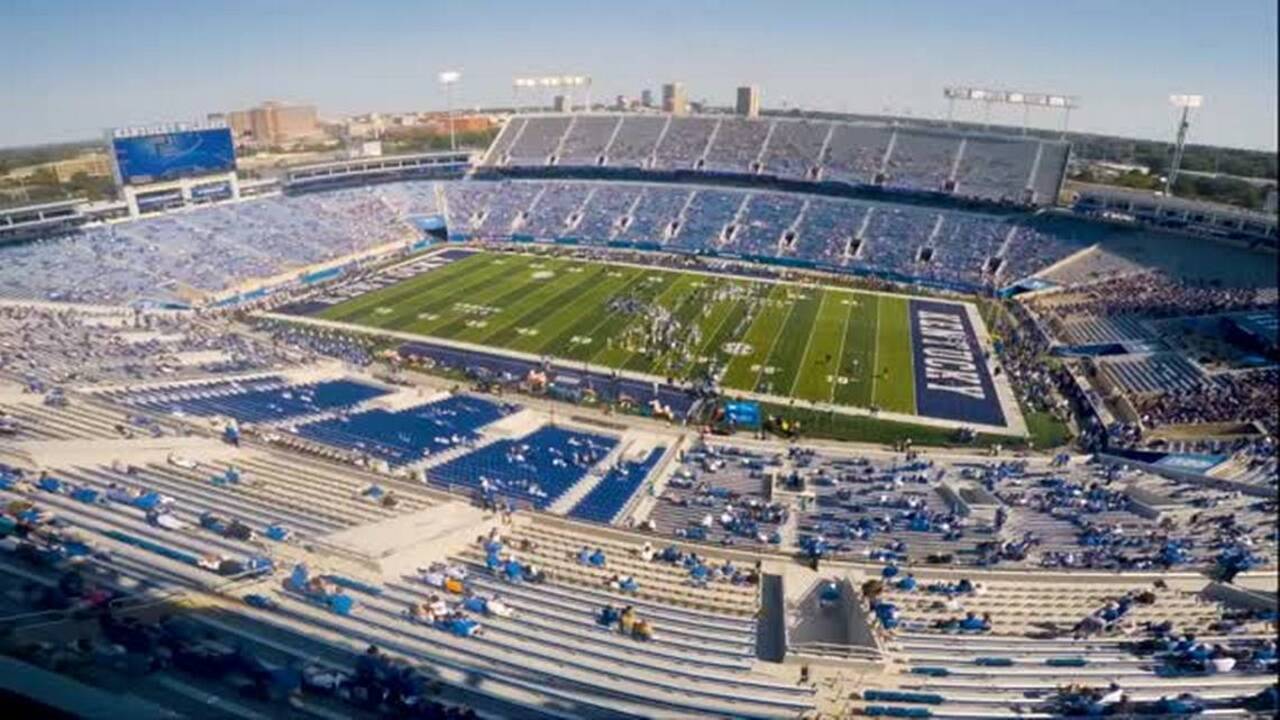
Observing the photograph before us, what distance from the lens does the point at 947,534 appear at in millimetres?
26516

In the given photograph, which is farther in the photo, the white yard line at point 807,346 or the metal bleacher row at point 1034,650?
the white yard line at point 807,346

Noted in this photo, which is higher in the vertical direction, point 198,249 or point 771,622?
point 198,249

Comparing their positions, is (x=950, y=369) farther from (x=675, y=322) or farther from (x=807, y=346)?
(x=675, y=322)

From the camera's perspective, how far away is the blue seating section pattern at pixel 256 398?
32.5 metres

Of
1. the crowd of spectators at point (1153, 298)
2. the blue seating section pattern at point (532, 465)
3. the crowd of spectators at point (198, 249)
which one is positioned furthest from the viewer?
→ the crowd of spectators at point (198, 249)

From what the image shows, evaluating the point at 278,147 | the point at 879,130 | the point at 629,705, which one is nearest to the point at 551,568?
the point at 629,705

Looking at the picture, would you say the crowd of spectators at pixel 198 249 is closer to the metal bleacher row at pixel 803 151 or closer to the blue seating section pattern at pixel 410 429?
the metal bleacher row at pixel 803 151

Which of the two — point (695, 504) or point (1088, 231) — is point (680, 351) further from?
point (1088, 231)

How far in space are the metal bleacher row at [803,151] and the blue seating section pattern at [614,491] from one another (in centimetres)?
5166

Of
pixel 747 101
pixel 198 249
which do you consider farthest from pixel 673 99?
pixel 198 249

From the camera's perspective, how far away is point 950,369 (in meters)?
43.5

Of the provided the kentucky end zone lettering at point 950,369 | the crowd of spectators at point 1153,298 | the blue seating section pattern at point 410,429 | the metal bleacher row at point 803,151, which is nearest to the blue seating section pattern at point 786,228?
the metal bleacher row at point 803,151

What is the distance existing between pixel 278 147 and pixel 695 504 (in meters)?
95.9

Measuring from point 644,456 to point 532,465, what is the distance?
466cm
